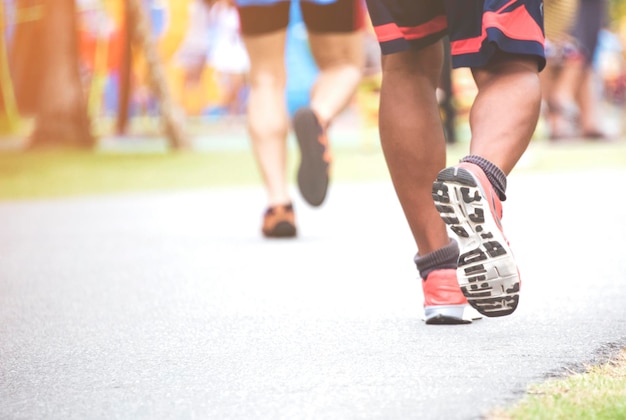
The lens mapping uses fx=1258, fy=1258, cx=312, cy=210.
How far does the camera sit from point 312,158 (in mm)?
4910

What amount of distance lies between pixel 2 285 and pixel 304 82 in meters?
13.0

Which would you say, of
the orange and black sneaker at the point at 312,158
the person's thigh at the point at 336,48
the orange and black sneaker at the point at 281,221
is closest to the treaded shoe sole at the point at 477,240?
the orange and black sneaker at the point at 312,158

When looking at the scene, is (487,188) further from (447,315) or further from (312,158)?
(312,158)

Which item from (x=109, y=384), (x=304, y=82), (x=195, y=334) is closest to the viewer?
(x=109, y=384)

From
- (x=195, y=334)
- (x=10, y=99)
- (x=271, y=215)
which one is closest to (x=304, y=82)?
(x=10, y=99)

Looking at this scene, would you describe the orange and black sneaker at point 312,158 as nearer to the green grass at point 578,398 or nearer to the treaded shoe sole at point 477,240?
the treaded shoe sole at point 477,240

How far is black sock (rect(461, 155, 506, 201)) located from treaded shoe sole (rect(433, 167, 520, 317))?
4.1 inches

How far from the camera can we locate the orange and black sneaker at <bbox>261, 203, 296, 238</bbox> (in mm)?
5332

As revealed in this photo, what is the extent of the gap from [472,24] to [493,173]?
366mm

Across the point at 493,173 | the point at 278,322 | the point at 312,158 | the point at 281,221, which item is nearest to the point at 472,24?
the point at 493,173

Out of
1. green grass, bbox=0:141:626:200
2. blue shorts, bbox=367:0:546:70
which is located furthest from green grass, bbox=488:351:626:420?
green grass, bbox=0:141:626:200

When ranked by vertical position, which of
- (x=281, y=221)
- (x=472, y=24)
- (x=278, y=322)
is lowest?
(x=281, y=221)

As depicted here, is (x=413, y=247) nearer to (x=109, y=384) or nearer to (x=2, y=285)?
(x=2, y=285)

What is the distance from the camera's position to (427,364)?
8.57 ft
